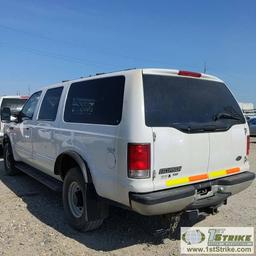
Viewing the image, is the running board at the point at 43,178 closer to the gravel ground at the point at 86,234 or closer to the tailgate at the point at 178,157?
the gravel ground at the point at 86,234

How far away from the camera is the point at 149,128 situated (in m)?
3.71

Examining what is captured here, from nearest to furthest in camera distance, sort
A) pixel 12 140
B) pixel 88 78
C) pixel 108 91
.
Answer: pixel 108 91
pixel 88 78
pixel 12 140

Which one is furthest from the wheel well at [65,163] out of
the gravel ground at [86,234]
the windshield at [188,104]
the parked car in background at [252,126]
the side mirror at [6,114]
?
the parked car in background at [252,126]

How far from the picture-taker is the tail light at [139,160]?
3.66 metres

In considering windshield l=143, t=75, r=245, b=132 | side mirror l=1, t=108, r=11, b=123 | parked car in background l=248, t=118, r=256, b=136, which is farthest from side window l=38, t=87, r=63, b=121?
parked car in background l=248, t=118, r=256, b=136

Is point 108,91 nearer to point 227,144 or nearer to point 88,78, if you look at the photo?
point 88,78

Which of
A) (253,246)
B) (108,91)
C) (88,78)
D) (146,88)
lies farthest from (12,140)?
(253,246)

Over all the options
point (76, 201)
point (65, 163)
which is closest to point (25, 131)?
point (65, 163)

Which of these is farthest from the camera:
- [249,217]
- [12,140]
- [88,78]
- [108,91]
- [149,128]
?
[12,140]

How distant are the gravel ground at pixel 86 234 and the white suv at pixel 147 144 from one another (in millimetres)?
289

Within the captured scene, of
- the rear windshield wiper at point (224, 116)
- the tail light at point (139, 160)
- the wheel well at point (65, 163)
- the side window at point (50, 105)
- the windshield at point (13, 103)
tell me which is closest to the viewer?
the tail light at point (139, 160)

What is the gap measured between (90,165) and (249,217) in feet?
8.94

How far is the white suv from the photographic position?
3.73 meters

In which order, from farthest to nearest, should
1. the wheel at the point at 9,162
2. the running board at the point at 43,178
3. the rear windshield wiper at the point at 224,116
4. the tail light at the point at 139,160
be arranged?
the wheel at the point at 9,162 < the running board at the point at 43,178 < the rear windshield wiper at the point at 224,116 < the tail light at the point at 139,160
